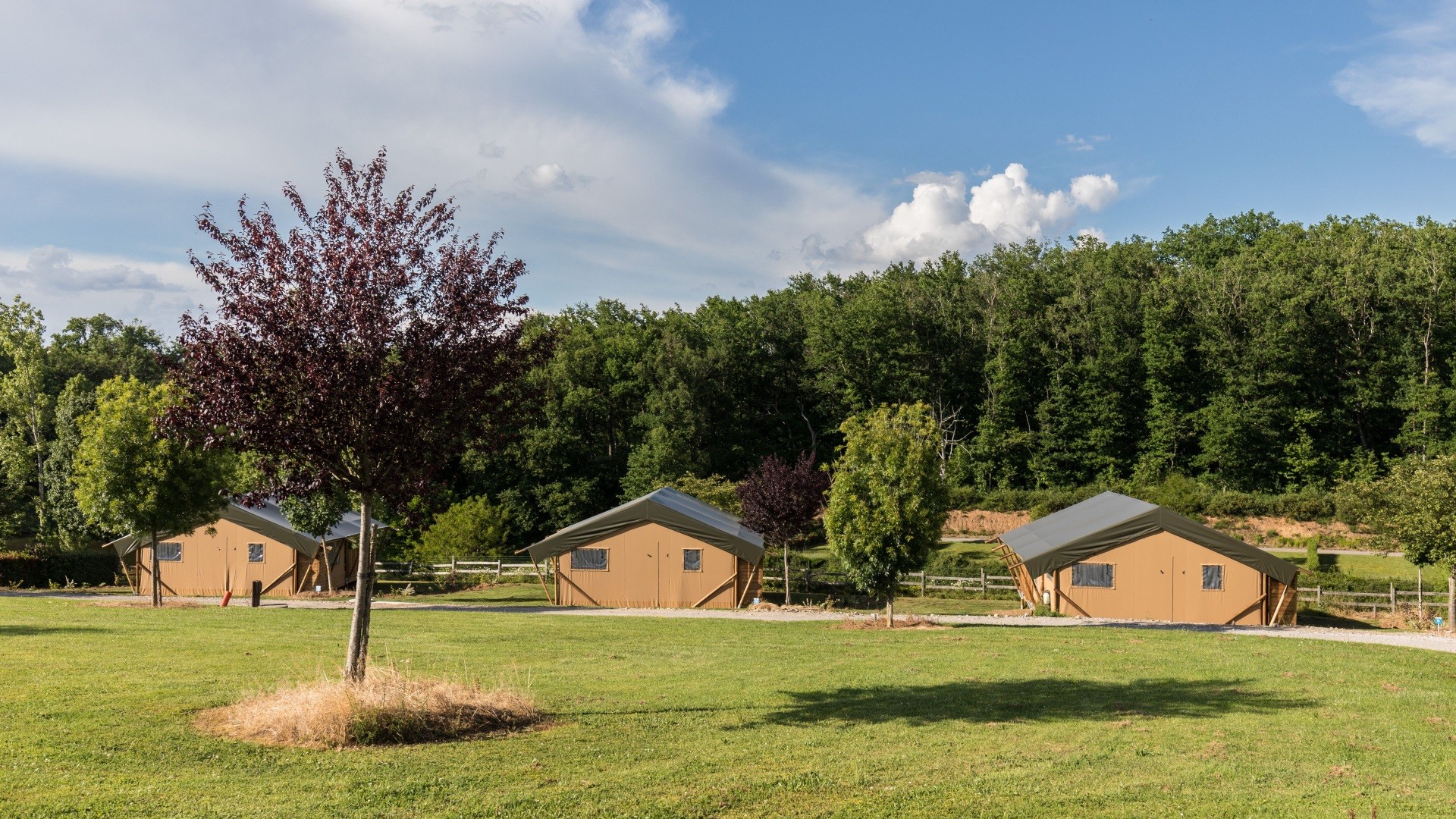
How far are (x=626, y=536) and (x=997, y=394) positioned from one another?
41512mm

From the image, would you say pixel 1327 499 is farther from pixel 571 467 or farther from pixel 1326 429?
pixel 571 467

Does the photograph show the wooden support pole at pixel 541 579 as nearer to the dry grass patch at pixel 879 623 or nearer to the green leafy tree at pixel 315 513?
the green leafy tree at pixel 315 513

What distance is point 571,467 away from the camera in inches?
2530

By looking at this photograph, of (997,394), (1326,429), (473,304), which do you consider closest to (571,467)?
(997,394)

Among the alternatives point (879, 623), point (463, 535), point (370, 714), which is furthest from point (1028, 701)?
point (463, 535)

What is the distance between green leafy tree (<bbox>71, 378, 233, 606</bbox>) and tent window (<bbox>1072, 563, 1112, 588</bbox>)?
24.5m

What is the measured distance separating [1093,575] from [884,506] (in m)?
9.43

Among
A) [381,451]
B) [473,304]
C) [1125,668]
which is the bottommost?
[1125,668]

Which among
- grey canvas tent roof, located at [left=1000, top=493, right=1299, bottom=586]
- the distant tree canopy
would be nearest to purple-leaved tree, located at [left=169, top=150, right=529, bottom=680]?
grey canvas tent roof, located at [left=1000, top=493, right=1299, bottom=586]

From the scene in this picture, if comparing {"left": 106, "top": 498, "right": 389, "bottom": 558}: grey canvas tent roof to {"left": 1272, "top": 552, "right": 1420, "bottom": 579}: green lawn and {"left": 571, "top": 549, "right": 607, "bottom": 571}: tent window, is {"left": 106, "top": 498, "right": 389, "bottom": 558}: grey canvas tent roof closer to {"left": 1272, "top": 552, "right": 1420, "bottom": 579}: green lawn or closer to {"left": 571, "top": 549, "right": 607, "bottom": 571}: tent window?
{"left": 571, "top": 549, "right": 607, "bottom": 571}: tent window

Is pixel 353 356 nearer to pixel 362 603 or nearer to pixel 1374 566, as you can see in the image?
pixel 362 603

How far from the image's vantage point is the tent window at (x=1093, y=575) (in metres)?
29.8

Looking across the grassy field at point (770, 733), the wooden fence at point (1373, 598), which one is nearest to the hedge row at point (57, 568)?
the grassy field at point (770, 733)

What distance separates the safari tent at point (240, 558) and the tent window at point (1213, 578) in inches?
1121
